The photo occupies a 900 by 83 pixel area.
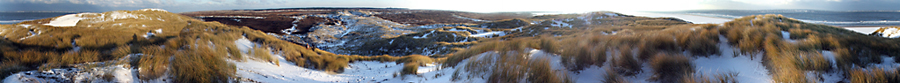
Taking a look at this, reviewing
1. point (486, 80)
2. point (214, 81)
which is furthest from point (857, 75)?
point (214, 81)

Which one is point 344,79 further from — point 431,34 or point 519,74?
point 431,34

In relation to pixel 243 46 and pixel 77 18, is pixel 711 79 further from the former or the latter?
pixel 77 18

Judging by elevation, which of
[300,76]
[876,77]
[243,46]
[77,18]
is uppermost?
[77,18]

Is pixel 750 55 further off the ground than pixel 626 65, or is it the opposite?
pixel 750 55

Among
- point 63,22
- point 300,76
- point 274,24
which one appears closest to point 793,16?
point 300,76

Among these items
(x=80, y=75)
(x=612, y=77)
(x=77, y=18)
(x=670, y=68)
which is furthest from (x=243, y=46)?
(x=77, y=18)

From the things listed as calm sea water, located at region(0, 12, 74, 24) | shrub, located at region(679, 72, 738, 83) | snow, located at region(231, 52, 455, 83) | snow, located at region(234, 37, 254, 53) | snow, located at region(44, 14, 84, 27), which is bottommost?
snow, located at region(231, 52, 455, 83)

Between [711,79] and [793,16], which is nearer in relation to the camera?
[711,79]

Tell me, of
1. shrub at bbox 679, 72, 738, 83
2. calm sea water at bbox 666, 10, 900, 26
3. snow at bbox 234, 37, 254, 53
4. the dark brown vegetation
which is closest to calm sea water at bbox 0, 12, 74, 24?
the dark brown vegetation

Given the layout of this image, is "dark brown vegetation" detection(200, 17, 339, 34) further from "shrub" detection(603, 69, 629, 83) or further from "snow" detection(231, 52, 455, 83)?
"shrub" detection(603, 69, 629, 83)

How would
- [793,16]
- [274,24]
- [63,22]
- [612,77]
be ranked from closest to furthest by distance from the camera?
[612,77], [63,22], [793,16], [274,24]

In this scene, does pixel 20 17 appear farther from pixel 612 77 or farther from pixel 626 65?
pixel 626 65

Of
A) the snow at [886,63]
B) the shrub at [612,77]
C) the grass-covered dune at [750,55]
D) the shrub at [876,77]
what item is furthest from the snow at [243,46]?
the snow at [886,63]

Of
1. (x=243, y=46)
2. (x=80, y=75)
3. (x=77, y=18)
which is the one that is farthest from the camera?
(x=77, y=18)
